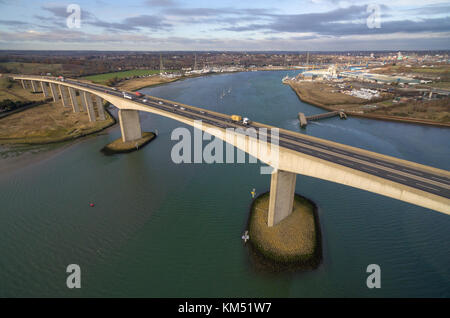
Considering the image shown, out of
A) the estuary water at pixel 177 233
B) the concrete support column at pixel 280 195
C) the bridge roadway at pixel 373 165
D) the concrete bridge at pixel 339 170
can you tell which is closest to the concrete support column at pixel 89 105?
the estuary water at pixel 177 233

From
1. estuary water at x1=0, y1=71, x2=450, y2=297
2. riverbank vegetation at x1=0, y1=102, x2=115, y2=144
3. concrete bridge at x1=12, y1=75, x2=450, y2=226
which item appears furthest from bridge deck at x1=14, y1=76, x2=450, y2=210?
riverbank vegetation at x1=0, y1=102, x2=115, y2=144

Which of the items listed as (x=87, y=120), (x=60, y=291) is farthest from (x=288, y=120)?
(x=60, y=291)

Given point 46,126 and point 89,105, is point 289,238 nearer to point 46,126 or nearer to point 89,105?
point 89,105

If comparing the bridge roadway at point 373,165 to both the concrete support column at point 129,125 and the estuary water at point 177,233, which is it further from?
the concrete support column at point 129,125

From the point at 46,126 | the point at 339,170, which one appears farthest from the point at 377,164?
the point at 46,126

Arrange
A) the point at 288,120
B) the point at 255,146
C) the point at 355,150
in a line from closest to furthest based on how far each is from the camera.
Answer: the point at 355,150, the point at 255,146, the point at 288,120
